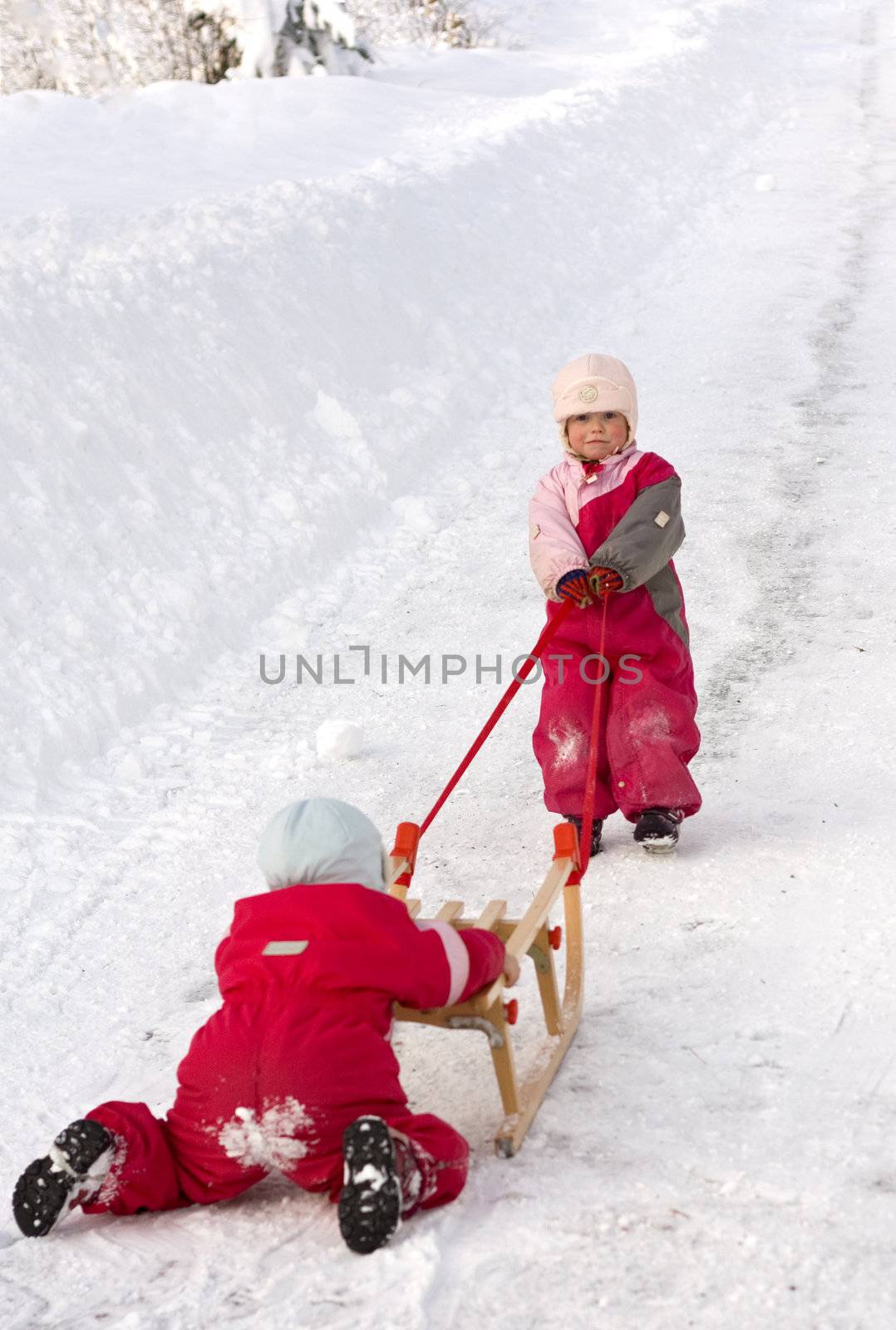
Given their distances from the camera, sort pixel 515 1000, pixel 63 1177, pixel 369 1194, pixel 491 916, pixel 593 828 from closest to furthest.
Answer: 1. pixel 369 1194
2. pixel 63 1177
3. pixel 515 1000
4. pixel 491 916
5. pixel 593 828

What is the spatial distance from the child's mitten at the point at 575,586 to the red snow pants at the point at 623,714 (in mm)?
125

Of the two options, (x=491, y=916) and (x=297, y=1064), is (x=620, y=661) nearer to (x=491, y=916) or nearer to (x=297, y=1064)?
(x=491, y=916)

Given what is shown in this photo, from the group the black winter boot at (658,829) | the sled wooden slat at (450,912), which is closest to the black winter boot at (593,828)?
the black winter boot at (658,829)

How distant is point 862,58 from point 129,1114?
21.1m

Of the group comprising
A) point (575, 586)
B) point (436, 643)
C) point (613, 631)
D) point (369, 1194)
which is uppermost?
point (575, 586)

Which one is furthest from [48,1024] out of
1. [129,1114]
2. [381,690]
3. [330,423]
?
[330,423]

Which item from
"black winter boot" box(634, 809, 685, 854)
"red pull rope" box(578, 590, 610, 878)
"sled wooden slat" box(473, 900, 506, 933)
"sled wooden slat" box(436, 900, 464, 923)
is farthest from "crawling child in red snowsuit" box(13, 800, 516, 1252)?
"black winter boot" box(634, 809, 685, 854)

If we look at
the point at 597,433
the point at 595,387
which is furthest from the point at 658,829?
the point at 595,387

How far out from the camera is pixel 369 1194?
102 inches

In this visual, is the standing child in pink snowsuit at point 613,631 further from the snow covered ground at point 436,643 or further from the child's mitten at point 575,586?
the snow covered ground at point 436,643

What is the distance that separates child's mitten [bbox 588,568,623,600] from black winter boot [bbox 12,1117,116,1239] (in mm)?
2102

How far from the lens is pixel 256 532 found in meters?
6.62

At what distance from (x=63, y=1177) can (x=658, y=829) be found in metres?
2.06

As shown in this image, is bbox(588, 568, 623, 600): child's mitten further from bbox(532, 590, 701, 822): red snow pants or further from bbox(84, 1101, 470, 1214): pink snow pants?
bbox(84, 1101, 470, 1214): pink snow pants
